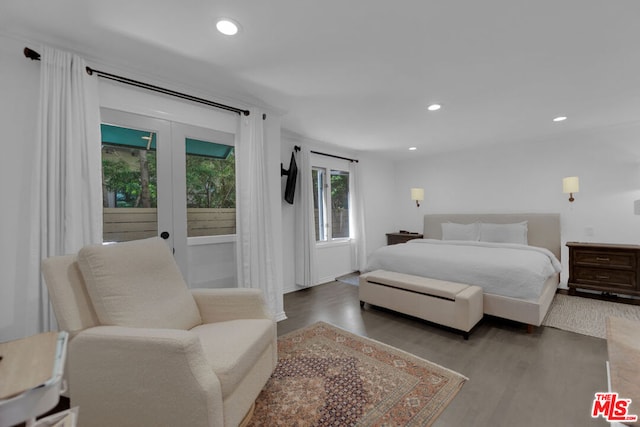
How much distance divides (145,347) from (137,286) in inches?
21.2

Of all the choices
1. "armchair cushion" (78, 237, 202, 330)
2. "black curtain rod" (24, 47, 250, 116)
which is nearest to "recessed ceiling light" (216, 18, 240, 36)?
"black curtain rod" (24, 47, 250, 116)

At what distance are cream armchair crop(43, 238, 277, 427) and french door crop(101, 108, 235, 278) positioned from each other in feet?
2.03

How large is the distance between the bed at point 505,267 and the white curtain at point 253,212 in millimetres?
1649

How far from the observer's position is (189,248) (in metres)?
2.63

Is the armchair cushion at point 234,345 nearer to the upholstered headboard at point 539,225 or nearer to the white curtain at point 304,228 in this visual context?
the white curtain at point 304,228

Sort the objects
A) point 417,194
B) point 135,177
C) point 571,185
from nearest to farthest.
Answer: point 135,177, point 571,185, point 417,194

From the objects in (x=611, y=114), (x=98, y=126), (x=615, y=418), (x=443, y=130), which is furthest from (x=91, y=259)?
(x=611, y=114)

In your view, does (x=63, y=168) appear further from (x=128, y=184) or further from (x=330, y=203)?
(x=330, y=203)

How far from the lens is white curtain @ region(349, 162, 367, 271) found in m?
5.25

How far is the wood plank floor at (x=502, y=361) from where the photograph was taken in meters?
1.61

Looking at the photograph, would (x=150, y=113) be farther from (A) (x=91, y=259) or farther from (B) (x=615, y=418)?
(B) (x=615, y=418)

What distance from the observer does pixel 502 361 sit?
7.11 ft

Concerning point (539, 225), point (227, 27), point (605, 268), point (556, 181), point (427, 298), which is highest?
point (227, 27)

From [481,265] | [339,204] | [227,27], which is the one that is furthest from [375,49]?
[339,204]
